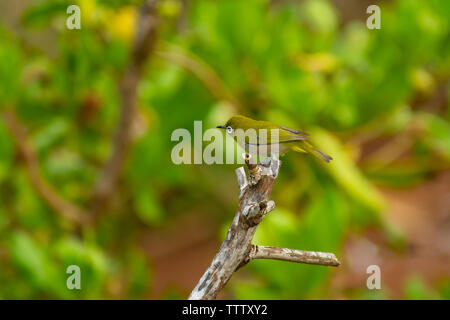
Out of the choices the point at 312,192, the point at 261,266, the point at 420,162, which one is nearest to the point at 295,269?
the point at 261,266

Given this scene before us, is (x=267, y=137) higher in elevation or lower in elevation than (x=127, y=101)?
lower

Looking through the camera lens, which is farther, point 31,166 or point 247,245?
point 31,166

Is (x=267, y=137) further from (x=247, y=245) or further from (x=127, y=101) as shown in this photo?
(x=127, y=101)

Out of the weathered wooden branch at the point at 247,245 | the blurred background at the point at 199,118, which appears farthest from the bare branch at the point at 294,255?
the blurred background at the point at 199,118

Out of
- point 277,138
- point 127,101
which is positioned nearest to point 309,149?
point 277,138

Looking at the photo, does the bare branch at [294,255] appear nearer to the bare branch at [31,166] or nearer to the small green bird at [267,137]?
the small green bird at [267,137]

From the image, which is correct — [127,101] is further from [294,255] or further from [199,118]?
[294,255]

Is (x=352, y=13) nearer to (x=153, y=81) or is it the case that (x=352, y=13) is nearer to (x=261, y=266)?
(x=153, y=81)
